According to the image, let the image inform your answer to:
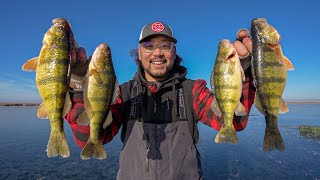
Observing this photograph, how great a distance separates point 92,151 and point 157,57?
2.13 metres

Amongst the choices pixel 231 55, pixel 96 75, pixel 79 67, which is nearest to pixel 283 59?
pixel 231 55

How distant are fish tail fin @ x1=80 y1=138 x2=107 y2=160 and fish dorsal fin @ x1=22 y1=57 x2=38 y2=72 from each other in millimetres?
1334

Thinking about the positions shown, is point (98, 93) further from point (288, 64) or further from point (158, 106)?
point (288, 64)

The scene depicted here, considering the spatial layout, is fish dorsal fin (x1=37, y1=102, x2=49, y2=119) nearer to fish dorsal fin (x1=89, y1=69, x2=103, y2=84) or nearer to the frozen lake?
fish dorsal fin (x1=89, y1=69, x2=103, y2=84)

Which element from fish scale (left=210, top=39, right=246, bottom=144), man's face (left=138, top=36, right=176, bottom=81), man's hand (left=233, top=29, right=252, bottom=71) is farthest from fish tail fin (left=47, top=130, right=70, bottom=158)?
man's hand (left=233, top=29, right=252, bottom=71)

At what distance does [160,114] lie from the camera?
480 centimetres

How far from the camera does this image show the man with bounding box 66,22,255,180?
4328 millimetres

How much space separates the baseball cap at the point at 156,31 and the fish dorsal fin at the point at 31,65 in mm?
2155

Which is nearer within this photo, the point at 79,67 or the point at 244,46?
the point at 79,67

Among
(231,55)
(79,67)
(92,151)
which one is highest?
(231,55)

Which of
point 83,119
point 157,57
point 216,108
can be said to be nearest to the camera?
point 83,119

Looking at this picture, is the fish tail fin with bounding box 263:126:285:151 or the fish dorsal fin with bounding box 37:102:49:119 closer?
the fish dorsal fin with bounding box 37:102:49:119

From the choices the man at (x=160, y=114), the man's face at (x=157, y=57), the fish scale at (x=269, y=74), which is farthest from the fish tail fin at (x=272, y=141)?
the man's face at (x=157, y=57)

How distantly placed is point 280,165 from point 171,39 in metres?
14.9
